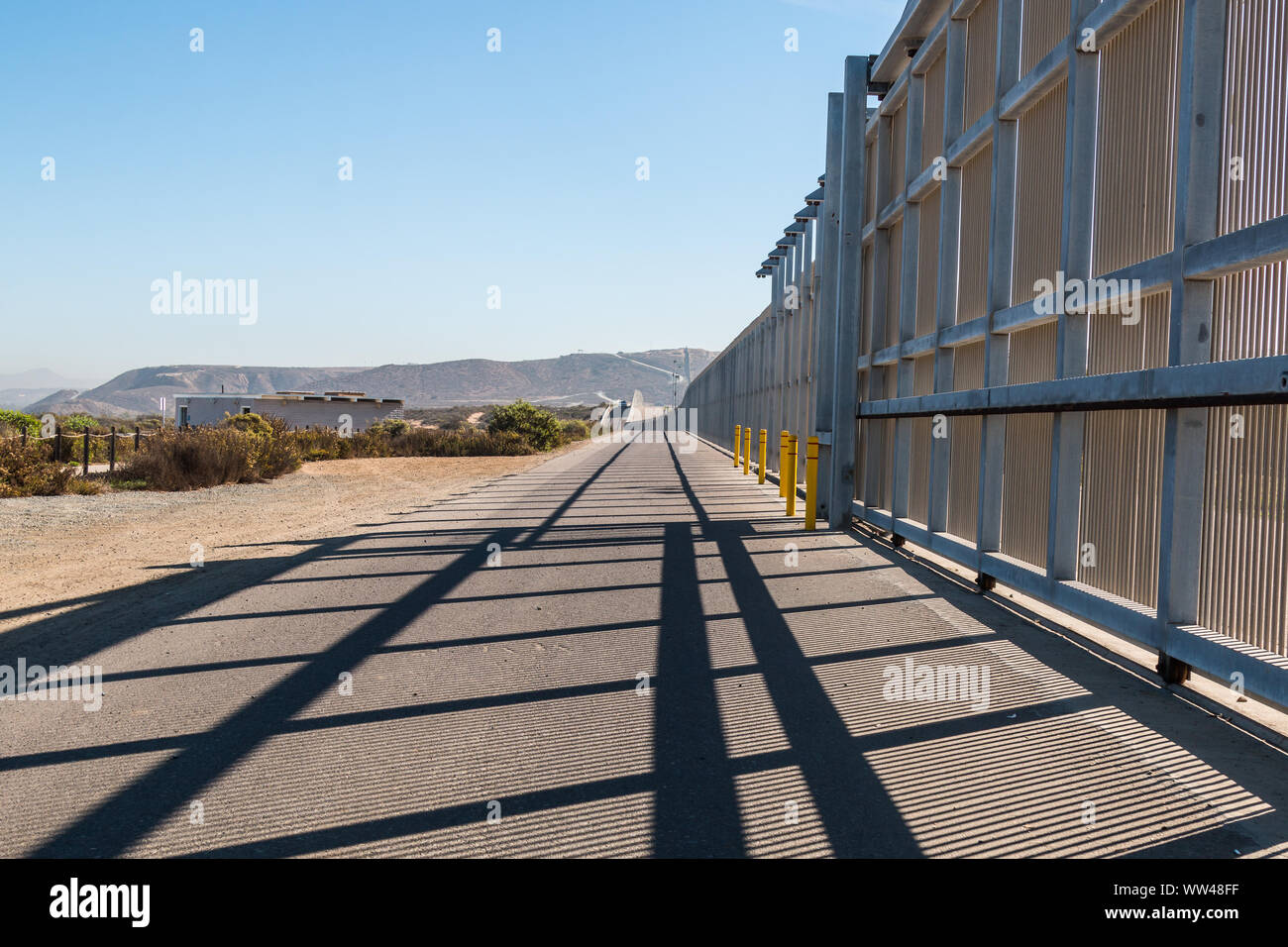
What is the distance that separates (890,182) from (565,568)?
695 cm

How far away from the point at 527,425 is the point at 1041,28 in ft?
129

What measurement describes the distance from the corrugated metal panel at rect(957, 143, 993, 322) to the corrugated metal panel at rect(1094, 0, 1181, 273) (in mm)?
2104

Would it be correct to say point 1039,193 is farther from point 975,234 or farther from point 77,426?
point 77,426

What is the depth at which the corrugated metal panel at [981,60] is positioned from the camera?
939 centimetres

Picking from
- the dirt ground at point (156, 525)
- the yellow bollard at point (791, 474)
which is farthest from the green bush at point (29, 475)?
the yellow bollard at point (791, 474)

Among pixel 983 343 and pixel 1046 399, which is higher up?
pixel 983 343

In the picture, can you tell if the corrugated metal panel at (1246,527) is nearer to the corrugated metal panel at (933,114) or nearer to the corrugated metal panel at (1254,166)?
the corrugated metal panel at (1254,166)

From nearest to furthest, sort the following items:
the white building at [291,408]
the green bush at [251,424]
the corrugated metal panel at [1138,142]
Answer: the corrugated metal panel at [1138,142]
the green bush at [251,424]
the white building at [291,408]

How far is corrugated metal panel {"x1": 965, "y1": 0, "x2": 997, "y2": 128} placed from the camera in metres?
9.39

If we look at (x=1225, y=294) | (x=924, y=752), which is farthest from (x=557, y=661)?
(x=1225, y=294)

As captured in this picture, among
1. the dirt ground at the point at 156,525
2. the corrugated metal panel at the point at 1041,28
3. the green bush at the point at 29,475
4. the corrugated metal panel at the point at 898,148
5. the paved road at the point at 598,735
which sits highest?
the corrugated metal panel at the point at 898,148

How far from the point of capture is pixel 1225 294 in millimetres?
5402

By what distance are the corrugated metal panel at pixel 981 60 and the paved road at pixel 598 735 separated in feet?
15.4

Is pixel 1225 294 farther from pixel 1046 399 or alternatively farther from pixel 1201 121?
pixel 1046 399
